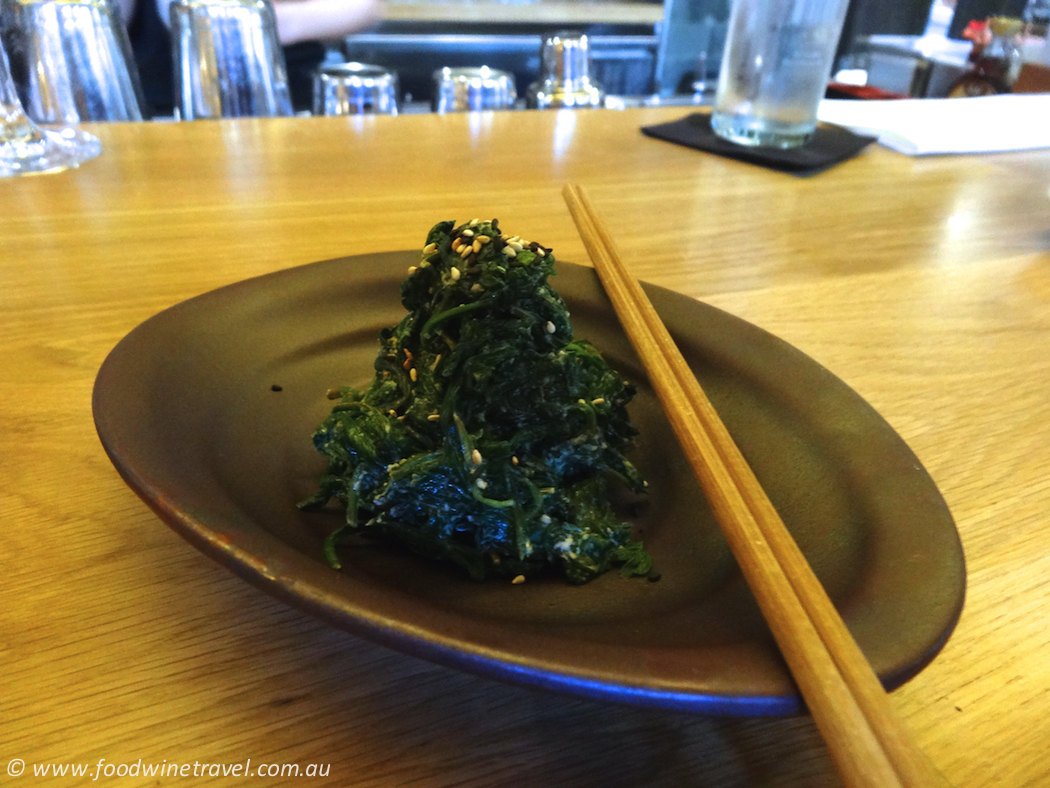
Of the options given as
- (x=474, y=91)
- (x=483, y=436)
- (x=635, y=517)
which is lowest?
(x=474, y=91)

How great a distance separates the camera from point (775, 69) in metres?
1.89

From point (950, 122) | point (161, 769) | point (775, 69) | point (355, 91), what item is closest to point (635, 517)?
point (161, 769)

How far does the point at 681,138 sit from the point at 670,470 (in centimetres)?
163

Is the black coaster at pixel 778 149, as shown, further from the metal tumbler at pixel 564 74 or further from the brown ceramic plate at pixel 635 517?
the metal tumbler at pixel 564 74

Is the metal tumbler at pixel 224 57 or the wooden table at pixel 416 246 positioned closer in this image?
the wooden table at pixel 416 246

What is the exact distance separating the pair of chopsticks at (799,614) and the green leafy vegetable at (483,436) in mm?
91

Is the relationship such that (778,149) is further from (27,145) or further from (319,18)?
(319,18)

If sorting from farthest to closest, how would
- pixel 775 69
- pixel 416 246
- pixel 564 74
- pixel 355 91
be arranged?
1. pixel 564 74
2. pixel 355 91
3. pixel 775 69
4. pixel 416 246

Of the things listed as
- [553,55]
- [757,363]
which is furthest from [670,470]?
[553,55]

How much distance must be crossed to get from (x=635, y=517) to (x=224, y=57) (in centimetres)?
274

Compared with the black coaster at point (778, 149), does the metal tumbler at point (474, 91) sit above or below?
below

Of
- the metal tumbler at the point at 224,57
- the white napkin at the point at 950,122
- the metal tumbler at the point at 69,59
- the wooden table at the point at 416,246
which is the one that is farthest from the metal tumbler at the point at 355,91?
the white napkin at the point at 950,122

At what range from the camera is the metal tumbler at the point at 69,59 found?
2312 millimetres

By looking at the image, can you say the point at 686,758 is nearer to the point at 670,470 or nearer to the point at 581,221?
the point at 670,470
